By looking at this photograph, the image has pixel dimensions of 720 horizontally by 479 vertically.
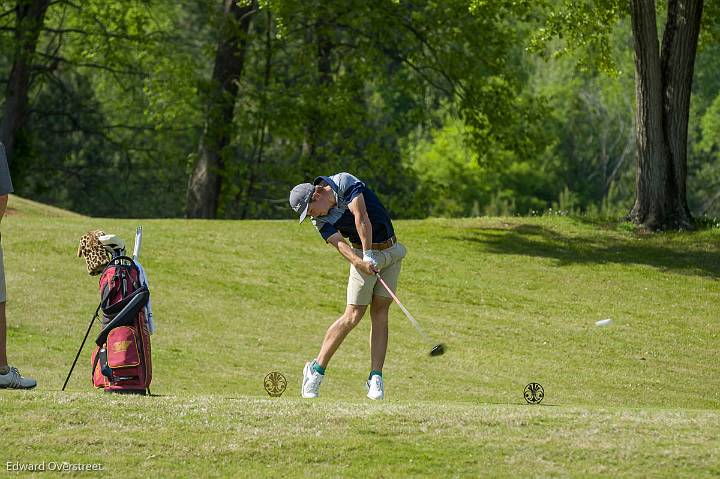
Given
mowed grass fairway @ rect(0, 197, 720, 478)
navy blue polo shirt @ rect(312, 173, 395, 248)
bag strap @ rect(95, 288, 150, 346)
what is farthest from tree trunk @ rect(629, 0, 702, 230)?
bag strap @ rect(95, 288, 150, 346)

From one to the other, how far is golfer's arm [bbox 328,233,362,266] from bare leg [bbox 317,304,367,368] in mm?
469

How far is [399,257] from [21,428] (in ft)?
12.0

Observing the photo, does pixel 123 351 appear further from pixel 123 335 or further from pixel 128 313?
pixel 128 313

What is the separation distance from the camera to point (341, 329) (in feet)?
36.7

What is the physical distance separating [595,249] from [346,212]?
543 inches

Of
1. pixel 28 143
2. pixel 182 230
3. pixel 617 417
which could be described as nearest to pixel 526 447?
pixel 617 417

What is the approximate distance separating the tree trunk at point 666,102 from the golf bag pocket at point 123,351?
51.8 feet

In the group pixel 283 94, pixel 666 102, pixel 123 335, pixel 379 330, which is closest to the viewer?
pixel 123 335

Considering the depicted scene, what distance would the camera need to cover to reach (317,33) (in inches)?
1262

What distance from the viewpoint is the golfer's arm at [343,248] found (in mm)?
10595

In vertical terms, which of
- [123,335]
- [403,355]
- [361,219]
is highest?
[361,219]

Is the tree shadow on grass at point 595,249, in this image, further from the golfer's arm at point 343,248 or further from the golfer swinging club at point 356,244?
the golfer's arm at point 343,248

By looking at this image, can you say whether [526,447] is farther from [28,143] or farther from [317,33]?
[28,143]

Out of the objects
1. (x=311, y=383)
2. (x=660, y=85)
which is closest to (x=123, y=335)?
(x=311, y=383)
